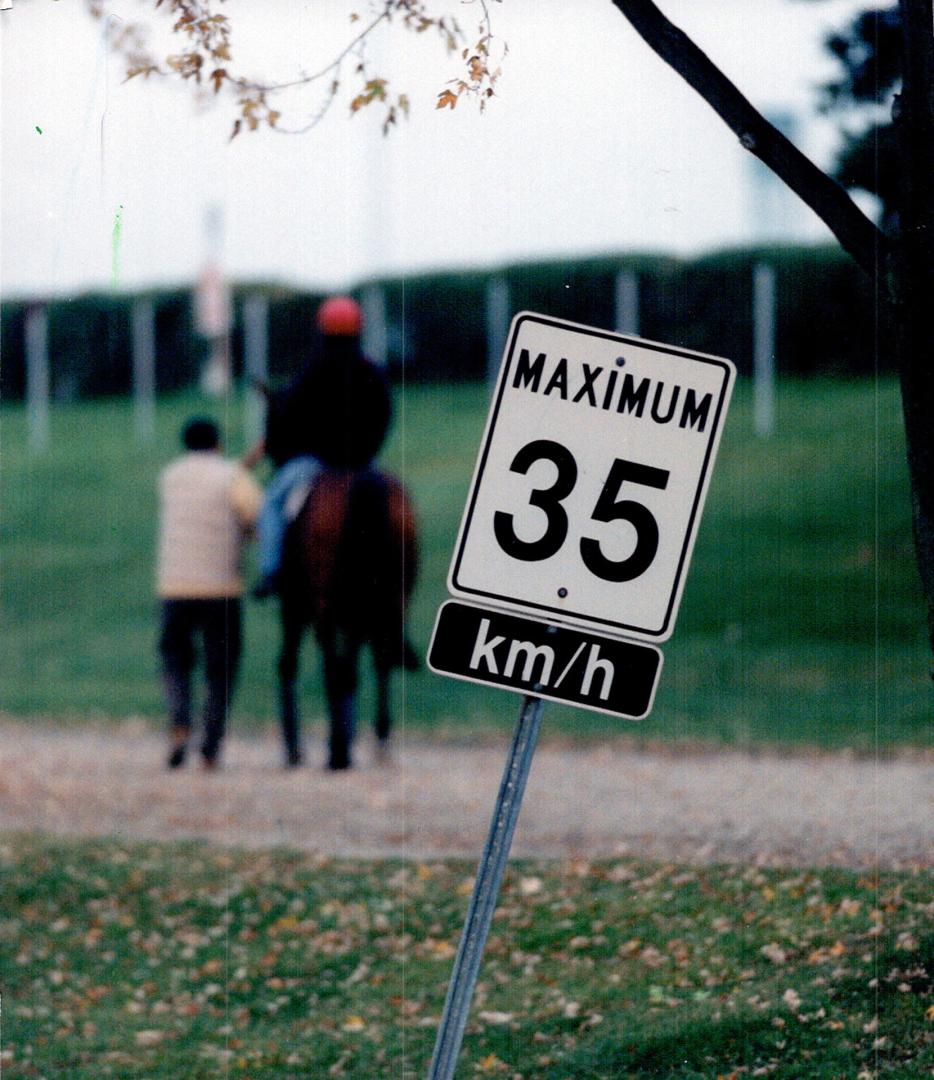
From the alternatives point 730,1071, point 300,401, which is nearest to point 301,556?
point 300,401

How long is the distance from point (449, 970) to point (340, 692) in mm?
4079

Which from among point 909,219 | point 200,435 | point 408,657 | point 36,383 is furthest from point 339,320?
point 36,383

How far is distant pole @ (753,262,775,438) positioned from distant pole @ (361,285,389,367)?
23.7 feet

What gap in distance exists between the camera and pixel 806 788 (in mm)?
10297

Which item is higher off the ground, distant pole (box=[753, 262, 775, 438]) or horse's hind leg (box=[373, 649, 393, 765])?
distant pole (box=[753, 262, 775, 438])

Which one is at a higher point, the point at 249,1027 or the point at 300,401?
the point at 300,401

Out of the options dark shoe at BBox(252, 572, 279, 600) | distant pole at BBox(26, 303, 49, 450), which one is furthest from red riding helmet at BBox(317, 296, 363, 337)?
distant pole at BBox(26, 303, 49, 450)

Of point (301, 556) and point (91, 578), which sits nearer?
point (301, 556)

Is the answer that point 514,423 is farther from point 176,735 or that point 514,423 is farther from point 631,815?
point 176,735

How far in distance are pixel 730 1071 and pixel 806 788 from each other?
443 centimetres

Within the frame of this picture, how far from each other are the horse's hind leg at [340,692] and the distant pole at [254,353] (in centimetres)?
1617

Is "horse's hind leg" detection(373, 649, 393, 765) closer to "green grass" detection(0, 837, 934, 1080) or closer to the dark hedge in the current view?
"green grass" detection(0, 837, 934, 1080)

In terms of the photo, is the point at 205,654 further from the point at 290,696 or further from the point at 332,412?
the point at 332,412

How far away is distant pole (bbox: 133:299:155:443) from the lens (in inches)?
1323
